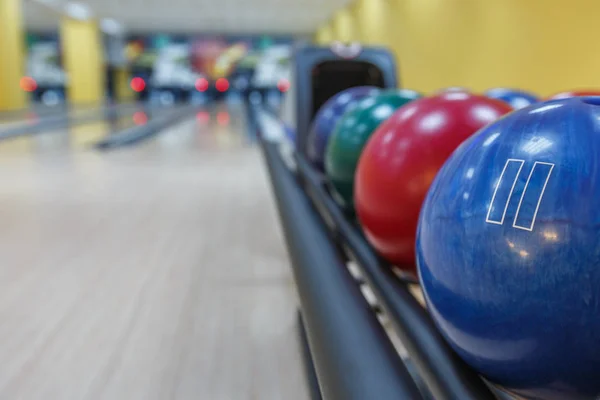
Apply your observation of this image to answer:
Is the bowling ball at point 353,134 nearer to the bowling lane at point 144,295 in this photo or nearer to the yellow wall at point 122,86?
the bowling lane at point 144,295

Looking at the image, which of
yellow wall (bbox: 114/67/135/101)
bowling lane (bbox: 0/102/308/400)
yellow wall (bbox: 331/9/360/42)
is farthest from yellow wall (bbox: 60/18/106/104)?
bowling lane (bbox: 0/102/308/400)

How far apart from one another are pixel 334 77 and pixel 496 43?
9.14 ft

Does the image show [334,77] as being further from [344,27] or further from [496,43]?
[344,27]

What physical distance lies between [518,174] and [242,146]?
5068 mm

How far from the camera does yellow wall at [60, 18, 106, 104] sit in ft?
50.6

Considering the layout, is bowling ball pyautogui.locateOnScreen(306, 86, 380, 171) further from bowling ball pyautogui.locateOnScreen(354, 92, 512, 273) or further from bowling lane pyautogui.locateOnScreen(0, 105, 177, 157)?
bowling lane pyautogui.locateOnScreen(0, 105, 177, 157)

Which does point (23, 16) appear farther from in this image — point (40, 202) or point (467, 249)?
point (467, 249)

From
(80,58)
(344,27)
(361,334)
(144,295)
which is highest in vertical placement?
(344,27)

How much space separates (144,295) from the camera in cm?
161

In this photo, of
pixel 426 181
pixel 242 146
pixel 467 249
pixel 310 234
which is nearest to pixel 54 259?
pixel 310 234

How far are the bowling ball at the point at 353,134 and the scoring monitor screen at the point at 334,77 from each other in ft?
5.04

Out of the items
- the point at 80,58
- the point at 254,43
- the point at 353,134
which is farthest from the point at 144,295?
the point at 254,43

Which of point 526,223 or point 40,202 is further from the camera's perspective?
point 40,202

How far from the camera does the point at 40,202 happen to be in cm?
283
